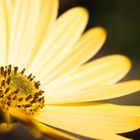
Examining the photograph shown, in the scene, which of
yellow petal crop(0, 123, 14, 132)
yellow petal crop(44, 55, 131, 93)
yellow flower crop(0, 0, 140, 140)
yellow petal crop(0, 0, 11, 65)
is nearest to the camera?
yellow petal crop(0, 123, 14, 132)

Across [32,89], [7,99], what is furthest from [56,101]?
[7,99]

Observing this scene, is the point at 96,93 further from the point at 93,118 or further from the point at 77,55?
Answer: the point at 77,55

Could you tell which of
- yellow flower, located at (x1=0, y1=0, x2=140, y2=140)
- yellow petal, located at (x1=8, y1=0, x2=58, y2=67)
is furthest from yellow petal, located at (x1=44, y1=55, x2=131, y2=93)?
yellow petal, located at (x1=8, y1=0, x2=58, y2=67)

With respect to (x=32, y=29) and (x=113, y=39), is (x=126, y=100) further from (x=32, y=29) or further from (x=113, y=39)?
(x=32, y=29)

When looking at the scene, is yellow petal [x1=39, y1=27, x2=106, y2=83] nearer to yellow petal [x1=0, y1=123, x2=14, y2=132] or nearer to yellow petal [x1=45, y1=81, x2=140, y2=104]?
yellow petal [x1=45, y1=81, x2=140, y2=104]

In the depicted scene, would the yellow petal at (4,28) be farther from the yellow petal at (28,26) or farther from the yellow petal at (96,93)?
the yellow petal at (96,93)

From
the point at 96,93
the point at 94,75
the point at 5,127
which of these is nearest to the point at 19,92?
the point at 96,93

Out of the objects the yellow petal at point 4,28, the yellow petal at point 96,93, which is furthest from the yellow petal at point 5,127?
the yellow petal at point 4,28
